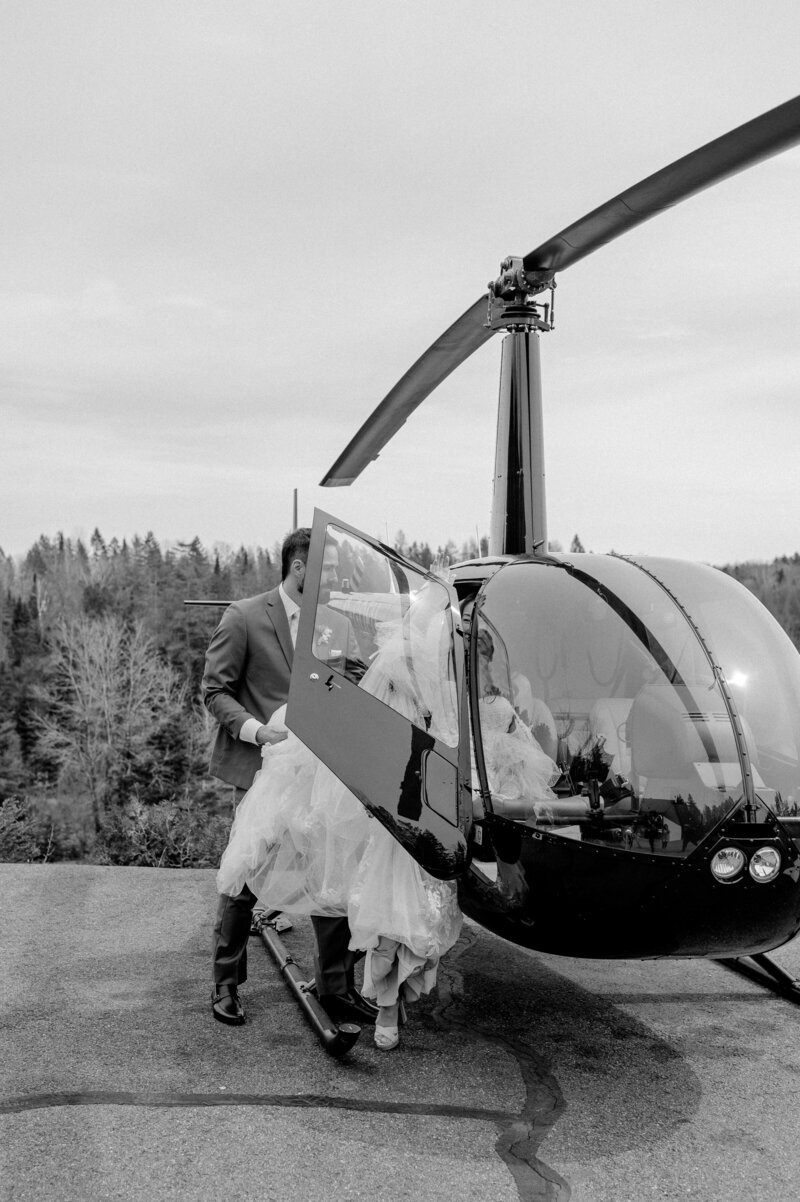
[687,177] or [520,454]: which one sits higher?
[687,177]

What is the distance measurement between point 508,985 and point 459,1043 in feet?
2.81

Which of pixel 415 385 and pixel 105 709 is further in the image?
pixel 105 709

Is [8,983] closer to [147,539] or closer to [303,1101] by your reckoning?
[303,1101]

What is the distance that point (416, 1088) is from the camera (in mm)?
3598

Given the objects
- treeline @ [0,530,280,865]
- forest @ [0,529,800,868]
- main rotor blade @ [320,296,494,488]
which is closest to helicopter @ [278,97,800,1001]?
main rotor blade @ [320,296,494,488]

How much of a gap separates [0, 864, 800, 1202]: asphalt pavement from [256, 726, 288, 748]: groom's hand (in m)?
1.19

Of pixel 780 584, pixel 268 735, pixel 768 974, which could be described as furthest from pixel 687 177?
pixel 780 584

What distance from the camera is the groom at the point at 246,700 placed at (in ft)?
14.0

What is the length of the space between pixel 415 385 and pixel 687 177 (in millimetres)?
2587

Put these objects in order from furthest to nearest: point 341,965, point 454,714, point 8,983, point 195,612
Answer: point 195,612, point 8,983, point 341,965, point 454,714

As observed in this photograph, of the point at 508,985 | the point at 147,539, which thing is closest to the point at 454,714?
the point at 508,985

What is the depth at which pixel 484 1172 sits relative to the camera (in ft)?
9.88

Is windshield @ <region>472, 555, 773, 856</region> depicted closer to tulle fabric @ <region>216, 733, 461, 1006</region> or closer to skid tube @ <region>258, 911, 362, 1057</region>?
tulle fabric @ <region>216, 733, 461, 1006</region>

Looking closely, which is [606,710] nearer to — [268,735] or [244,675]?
[268,735]
